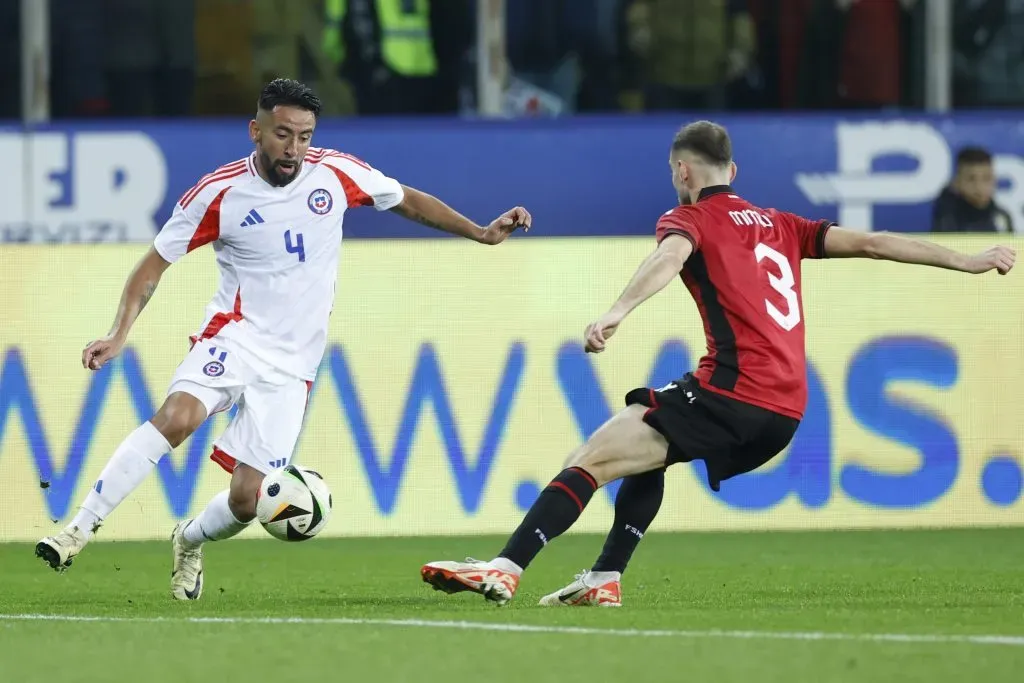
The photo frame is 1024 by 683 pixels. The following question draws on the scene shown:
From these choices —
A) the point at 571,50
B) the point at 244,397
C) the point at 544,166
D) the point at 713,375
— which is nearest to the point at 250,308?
the point at 244,397

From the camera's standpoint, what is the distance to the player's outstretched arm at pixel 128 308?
727 centimetres

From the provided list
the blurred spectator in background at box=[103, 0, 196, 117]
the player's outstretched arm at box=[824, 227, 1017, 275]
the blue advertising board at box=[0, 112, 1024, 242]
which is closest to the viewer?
the player's outstretched arm at box=[824, 227, 1017, 275]

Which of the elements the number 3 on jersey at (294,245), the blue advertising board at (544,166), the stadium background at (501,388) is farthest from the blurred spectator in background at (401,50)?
the number 3 on jersey at (294,245)

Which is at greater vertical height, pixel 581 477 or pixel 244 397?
pixel 244 397

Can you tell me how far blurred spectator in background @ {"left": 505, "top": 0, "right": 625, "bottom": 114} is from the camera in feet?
49.8

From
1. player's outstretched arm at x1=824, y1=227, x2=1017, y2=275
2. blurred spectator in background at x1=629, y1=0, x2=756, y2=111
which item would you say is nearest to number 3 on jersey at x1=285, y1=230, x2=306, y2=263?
player's outstretched arm at x1=824, y1=227, x2=1017, y2=275

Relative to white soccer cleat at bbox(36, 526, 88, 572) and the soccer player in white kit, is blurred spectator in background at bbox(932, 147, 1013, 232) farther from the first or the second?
white soccer cleat at bbox(36, 526, 88, 572)

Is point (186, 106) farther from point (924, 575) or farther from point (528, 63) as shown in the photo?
point (924, 575)

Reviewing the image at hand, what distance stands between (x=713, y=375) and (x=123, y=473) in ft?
7.01

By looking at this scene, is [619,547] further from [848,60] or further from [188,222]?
[848,60]

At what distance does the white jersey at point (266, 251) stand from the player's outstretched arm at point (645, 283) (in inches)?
56.6

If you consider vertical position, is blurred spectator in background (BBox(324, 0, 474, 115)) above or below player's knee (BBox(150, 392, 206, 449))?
above

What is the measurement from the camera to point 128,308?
24.6ft

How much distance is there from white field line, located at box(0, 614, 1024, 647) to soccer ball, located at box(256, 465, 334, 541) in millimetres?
490
